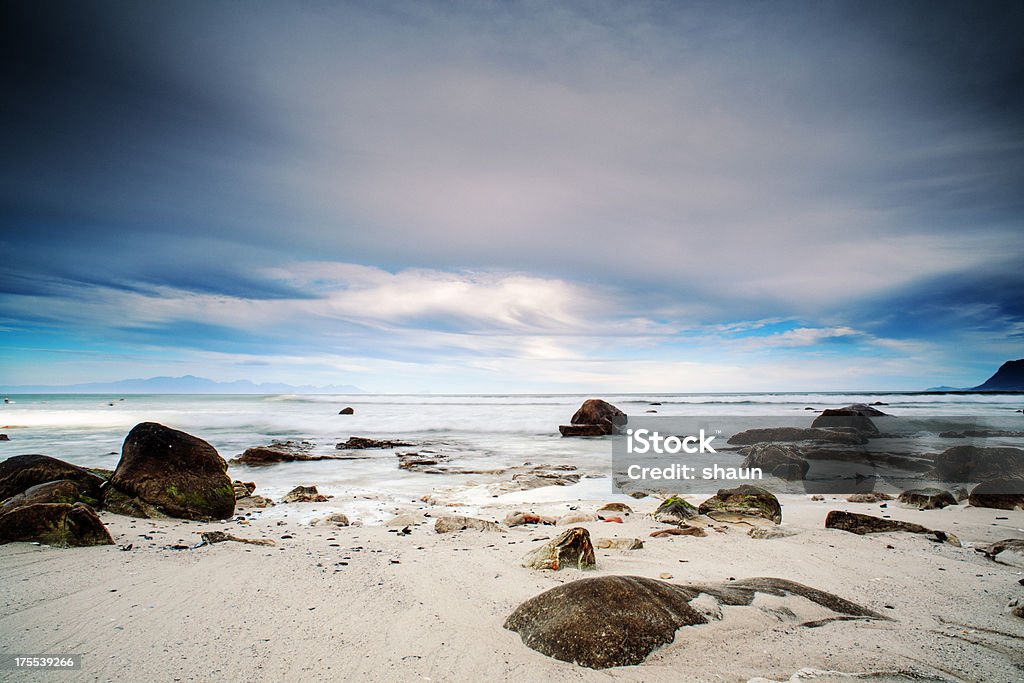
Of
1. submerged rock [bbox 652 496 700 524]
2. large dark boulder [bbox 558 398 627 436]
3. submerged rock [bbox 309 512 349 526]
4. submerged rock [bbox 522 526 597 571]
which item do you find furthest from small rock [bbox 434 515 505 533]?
large dark boulder [bbox 558 398 627 436]

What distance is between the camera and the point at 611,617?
2.68 meters

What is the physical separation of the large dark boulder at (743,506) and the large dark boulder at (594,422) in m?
13.5

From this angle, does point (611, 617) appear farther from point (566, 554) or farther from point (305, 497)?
point (305, 497)

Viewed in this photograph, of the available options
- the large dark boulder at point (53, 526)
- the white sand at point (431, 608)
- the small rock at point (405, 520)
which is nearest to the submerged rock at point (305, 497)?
the small rock at point (405, 520)

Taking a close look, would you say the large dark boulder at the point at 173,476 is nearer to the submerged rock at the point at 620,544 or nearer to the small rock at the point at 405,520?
the small rock at the point at 405,520

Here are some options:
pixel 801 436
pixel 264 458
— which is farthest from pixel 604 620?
pixel 801 436

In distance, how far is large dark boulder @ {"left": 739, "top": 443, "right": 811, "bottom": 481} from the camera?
10.2 meters

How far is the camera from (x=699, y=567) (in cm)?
414

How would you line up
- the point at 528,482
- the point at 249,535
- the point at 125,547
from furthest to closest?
the point at 528,482 < the point at 249,535 < the point at 125,547

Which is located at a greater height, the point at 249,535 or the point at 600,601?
the point at 600,601

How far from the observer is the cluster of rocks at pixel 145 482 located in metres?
5.92

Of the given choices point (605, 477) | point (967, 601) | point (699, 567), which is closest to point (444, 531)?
point (699, 567)

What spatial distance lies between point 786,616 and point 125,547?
5.41 metres

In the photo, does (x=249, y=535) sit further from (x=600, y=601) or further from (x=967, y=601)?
(x=967, y=601)
